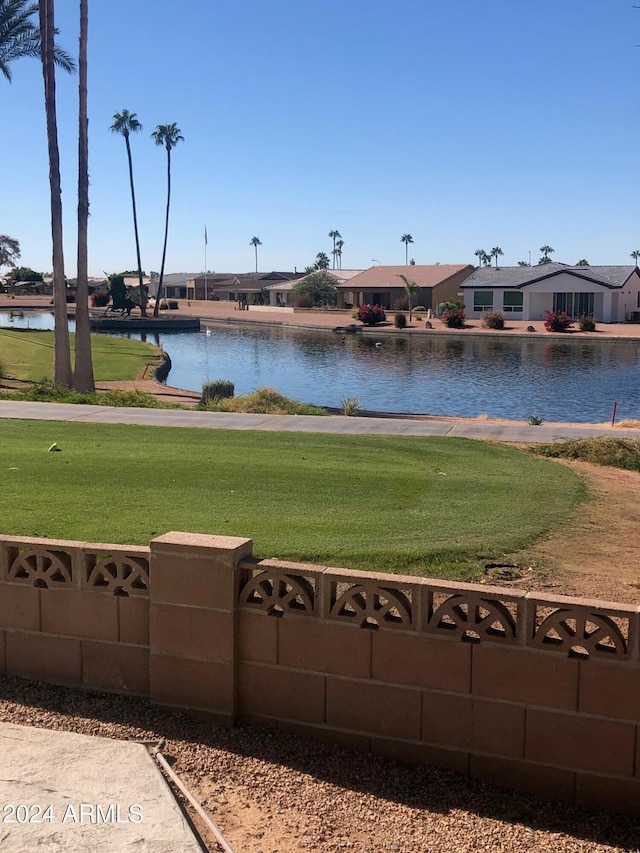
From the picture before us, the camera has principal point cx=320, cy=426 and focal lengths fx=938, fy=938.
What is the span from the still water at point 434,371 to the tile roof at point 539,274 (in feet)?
46.5

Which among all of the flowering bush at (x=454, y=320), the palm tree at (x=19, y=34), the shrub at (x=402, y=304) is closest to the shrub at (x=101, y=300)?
the shrub at (x=402, y=304)

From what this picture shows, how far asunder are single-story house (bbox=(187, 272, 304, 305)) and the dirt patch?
124 m

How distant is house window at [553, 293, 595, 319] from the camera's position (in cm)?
8056

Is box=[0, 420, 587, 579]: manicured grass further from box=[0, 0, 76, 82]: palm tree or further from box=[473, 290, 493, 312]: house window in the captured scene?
box=[473, 290, 493, 312]: house window

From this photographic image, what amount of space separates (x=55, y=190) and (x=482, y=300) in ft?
206

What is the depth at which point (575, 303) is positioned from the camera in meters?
81.4

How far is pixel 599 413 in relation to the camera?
32.2 meters

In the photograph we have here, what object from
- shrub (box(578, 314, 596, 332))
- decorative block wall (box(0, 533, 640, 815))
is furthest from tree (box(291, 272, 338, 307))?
decorative block wall (box(0, 533, 640, 815))

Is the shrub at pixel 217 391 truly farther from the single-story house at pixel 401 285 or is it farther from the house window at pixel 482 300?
the single-story house at pixel 401 285

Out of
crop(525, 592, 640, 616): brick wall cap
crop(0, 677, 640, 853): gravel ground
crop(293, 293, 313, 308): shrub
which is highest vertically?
crop(293, 293, 313, 308): shrub

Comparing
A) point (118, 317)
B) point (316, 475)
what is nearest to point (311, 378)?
point (316, 475)

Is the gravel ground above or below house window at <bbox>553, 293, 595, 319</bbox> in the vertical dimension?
below

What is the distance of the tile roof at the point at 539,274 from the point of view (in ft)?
263

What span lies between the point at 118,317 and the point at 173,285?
2769 inches
